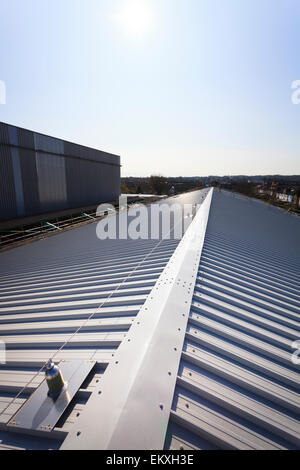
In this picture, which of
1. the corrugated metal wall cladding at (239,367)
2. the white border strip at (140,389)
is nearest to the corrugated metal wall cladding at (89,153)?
the corrugated metal wall cladding at (239,367)

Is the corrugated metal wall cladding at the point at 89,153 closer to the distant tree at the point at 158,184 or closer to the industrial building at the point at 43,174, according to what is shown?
the industrial building at the point at 43,174

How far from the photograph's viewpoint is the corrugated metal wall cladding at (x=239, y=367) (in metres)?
1.54

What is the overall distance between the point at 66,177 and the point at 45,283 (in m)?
20.5

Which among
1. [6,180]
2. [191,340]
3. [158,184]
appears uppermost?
[158,184]

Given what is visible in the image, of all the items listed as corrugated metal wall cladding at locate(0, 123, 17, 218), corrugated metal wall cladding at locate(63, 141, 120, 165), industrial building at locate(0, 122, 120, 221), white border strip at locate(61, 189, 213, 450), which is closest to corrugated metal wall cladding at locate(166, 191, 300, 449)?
white border strip at locate(61, 189, 213, 450)

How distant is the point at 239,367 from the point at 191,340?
0.50 metres

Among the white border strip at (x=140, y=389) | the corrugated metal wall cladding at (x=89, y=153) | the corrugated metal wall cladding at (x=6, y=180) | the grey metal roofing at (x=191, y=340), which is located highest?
the corrugated metal wall cladding at (x=89, y=153)

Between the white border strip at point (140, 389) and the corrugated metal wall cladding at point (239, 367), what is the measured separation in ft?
0.52

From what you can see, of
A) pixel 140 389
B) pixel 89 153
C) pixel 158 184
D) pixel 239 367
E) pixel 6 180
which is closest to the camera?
pixel 140 389

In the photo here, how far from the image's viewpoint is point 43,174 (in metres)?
19.7

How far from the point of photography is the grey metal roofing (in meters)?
1.56

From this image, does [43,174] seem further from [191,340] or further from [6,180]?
[191,340]

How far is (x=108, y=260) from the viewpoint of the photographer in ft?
18.8

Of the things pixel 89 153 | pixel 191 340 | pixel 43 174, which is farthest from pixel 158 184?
pixel 191 340
